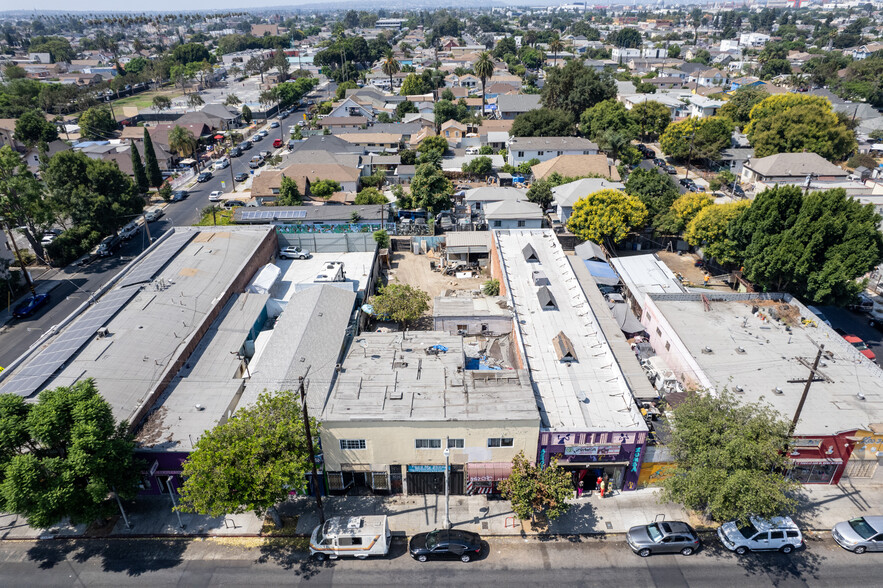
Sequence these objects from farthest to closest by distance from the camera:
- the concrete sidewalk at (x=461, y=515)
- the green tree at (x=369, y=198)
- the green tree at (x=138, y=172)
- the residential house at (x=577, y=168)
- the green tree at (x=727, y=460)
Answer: the green tree at (x=138, y=172)
the residential house at (x=577, y=168)
the green tree at (x=369, y=198)
the concrete sidewalk at (x=461, y=515)
the green tree at (x=727, y=460)

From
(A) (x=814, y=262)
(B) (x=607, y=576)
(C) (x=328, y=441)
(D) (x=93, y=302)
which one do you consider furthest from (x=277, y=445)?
(A) (x=814, y=262)

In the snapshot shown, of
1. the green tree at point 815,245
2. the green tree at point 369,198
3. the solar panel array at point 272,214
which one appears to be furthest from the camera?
the green tree at point 369,198

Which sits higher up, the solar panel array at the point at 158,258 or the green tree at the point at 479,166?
the solar panel array at the point at 158,258

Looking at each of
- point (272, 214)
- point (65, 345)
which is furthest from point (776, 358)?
point (272, 214)

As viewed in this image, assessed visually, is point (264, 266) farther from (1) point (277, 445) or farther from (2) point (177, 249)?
(1) point (277, 445)

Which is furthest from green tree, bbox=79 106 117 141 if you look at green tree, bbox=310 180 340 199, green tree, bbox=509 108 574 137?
green tree, bbox=509 108 574 137

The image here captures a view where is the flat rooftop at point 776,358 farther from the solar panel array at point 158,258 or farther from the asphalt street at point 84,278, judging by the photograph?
the asphalt street at point 84,278

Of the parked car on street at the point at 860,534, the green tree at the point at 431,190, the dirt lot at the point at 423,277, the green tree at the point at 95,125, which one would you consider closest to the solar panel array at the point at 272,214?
the dirt lot at the point at 423,277
